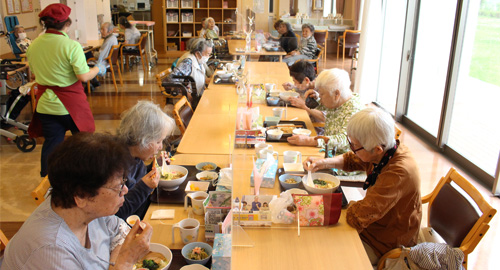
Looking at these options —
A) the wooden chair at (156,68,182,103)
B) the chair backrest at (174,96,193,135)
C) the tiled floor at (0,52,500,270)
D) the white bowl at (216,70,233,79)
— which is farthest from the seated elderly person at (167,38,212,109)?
the tiled floor at (0,52,500,270)

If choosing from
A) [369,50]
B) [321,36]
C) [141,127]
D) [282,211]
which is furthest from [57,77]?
[321,36]

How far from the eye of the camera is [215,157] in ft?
8.56

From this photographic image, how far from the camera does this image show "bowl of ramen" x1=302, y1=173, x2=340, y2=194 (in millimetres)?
2068

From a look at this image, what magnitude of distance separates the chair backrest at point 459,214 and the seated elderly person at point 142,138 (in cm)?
140

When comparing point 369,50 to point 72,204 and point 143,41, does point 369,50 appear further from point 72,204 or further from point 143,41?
point 72,204

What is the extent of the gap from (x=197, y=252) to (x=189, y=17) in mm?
10610

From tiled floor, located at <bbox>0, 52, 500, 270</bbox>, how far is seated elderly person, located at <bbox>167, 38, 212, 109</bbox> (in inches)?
38.4

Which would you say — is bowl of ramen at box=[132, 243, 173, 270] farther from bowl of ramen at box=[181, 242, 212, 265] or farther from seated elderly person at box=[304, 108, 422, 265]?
seated elderly person at box=[304, 108, 422, 265]

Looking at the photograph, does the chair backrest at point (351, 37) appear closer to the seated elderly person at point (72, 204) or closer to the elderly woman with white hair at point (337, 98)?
the elderly woman with white hair at point (337, 98)

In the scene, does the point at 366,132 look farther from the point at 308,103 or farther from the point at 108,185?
the point at 308,103

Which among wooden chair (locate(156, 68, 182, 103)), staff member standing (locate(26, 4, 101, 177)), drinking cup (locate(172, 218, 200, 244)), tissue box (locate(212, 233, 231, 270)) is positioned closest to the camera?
tissue box (locate(212, 233, 231, 270))

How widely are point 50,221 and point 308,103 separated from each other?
2760mm

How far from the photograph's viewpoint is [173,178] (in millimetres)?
2225

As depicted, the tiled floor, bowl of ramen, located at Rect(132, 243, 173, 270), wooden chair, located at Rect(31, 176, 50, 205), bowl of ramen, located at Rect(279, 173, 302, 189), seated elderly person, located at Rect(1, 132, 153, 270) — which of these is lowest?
the tiled floor
